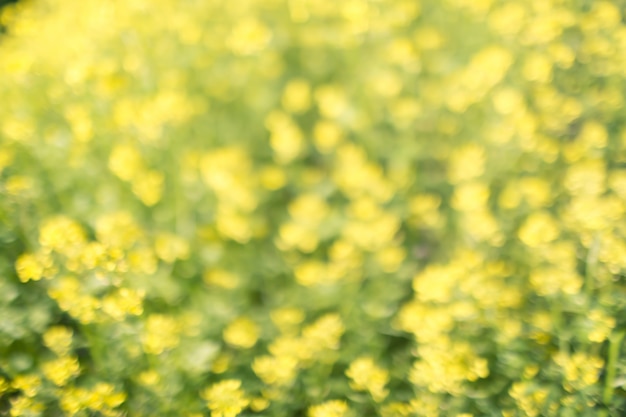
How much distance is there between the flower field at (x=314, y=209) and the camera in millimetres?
1683

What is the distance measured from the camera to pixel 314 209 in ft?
7.72

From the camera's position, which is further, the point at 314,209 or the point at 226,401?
the point at 314,209

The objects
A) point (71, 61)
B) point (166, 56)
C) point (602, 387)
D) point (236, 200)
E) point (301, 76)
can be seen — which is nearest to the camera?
point (602, 387)

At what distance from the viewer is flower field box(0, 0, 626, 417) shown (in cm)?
168

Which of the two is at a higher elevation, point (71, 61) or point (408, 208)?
point (71, 61)

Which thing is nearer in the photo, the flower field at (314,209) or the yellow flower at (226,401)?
the yellow flower at (226,401)

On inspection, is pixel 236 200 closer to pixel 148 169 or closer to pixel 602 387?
pixel 148 169

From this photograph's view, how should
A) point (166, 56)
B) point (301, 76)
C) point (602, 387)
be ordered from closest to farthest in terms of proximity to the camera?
1. point (602, 387)
2. point (166, 56)
3. point (301, 76)

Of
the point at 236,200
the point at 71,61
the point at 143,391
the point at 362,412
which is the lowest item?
the point at 362,412

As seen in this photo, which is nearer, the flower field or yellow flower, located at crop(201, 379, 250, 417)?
yellow flower, located at crop(201, 379, 250, 417)

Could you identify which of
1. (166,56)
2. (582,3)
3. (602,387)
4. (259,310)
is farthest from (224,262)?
(582,3)

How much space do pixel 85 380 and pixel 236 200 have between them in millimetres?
886

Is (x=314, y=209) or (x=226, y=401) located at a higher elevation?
(x=314, y=209)

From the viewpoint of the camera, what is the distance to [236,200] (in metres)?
2.30
